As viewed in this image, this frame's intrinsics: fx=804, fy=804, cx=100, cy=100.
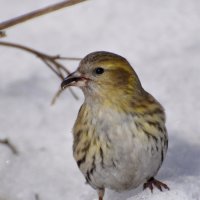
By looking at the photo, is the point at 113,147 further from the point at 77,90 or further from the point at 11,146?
the point at 77,90

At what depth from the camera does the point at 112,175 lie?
5020mm

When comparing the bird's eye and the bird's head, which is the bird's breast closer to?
the bird's head

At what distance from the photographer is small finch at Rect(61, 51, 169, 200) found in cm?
491

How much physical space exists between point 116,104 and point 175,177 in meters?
0.77

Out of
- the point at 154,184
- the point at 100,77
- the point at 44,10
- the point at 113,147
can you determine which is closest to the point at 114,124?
the point at 113,147

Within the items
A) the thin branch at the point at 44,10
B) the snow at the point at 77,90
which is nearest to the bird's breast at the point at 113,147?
the snow at the point at 77,90

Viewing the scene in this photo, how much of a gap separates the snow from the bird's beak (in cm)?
82

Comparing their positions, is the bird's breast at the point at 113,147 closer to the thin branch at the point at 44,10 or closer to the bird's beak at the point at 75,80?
the bird's beak at the point at 75,80

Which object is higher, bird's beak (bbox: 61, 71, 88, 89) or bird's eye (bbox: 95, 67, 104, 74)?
bird's eye (bbox: 95, 67, 104, 74)

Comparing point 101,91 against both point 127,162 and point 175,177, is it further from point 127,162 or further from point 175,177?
point 175,177

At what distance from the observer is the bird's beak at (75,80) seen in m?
4.90

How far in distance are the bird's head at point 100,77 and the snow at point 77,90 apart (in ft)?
2.31

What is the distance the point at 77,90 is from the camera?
7059 mm

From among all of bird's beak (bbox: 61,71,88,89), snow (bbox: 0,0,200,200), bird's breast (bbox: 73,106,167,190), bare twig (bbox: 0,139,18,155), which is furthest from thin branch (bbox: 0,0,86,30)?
bare twig (bbox: 0,139,18,155)
